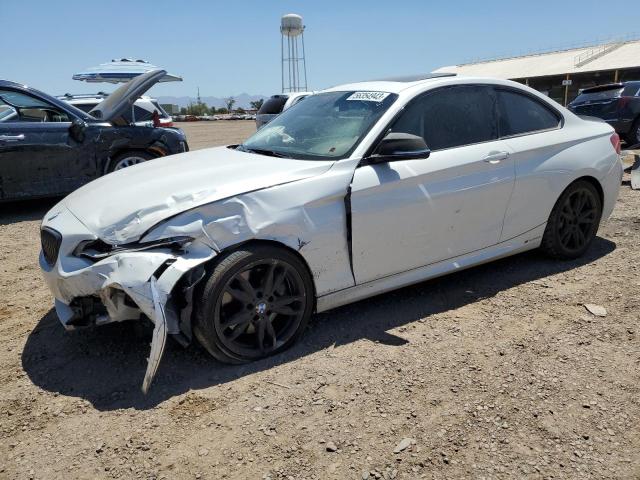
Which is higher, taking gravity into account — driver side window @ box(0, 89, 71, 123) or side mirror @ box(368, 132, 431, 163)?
driver side window @ box(0, 89, 71, 123)

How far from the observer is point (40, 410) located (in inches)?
109

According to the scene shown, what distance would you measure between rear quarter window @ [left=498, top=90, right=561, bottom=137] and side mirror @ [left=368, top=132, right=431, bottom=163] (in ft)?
3.48

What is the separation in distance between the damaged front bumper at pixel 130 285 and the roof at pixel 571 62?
145 feet

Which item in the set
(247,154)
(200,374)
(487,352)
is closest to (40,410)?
(200,374)

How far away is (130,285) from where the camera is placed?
2740 mm

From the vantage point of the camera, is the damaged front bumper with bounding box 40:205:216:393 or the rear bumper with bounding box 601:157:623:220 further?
the rear bumper with bounding box 601:157:623:220

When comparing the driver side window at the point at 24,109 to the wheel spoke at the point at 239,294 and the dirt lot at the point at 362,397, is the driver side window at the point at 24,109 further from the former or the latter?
the wheel spoke at the point at 239,294

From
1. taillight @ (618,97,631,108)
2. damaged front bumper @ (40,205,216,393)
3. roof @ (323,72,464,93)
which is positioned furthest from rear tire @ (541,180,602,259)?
taillight @ (618,97,631,108)

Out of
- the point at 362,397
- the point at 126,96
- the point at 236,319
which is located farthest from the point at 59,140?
the point at 362,397

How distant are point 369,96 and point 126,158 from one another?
15.7ft

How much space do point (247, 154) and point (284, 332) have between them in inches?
53.3

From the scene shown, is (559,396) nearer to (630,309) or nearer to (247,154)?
(630,309)

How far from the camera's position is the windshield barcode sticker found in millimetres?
3729

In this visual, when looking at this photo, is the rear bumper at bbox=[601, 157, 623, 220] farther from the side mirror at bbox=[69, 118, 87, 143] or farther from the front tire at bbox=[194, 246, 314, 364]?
the side mirror at bbox=[69, 118, 87, 143]
